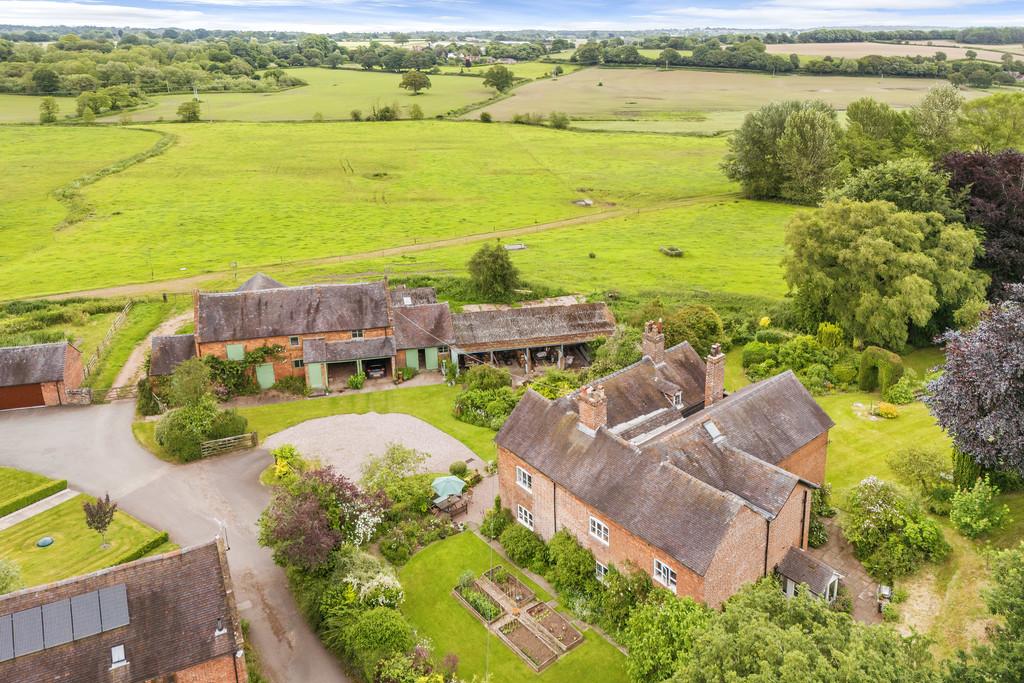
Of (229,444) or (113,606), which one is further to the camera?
(229,444)

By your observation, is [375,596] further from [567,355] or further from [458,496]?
[567,355]

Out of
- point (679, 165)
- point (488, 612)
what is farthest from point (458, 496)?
point (679, 165)

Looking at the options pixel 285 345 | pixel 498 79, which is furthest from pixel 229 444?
pixel 498 79

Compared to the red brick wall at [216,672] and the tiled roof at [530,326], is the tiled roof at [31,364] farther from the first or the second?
the red brick wall at [216,672]

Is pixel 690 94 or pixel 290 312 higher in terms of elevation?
pixel 690 94

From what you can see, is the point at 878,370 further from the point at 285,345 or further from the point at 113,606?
the point at 113,606

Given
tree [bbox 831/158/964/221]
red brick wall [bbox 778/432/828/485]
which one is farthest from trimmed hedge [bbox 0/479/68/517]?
tree [bbox 831/158/964/221]
